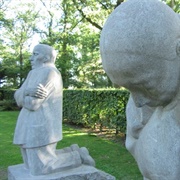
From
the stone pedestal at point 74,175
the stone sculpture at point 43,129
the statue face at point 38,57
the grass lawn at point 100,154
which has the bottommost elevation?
the grass lawn at point 100,154

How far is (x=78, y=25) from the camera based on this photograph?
71.1 feet

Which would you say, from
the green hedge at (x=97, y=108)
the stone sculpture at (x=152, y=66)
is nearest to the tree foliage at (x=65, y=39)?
the green hedge at (x=97, y=108)

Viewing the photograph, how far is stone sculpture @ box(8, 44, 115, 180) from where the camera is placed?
15.1ft

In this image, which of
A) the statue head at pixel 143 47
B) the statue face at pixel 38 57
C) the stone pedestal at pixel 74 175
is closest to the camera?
the statue head at pixel 143 47

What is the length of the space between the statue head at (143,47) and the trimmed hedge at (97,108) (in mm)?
8517

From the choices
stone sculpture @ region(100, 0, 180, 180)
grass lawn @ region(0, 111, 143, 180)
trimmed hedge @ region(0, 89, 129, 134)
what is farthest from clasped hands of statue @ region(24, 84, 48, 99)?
trimmed hedge @ region(0, 89, 129, 134)

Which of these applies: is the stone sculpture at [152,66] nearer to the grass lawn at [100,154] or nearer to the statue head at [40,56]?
the statue head at [40,56]

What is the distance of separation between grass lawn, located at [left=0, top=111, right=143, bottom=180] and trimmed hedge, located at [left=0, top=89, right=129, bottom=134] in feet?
2.57

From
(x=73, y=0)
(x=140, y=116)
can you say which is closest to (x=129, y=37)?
(x=140, y=116)

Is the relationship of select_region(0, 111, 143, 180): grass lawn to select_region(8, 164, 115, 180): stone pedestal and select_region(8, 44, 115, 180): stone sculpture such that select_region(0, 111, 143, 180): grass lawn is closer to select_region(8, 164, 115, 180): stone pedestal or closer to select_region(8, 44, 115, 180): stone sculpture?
select_region(8, 164, 115, 180): stone pedestal

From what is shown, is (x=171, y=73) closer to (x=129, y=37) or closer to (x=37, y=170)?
(x=129, y=37)

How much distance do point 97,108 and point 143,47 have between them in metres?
11.0

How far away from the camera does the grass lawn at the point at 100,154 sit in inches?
251

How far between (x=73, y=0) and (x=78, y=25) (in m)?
4.21
